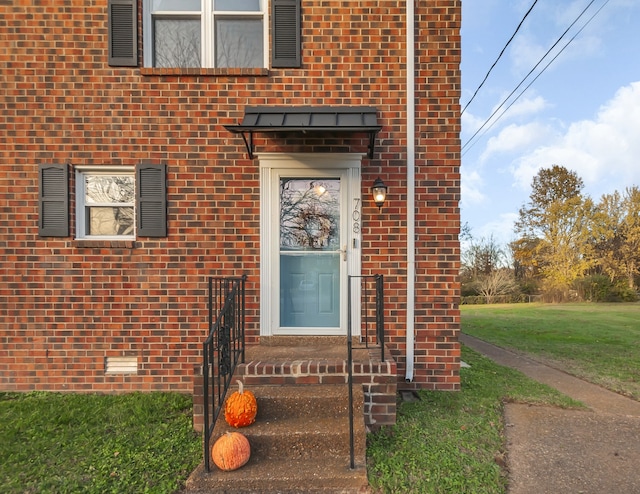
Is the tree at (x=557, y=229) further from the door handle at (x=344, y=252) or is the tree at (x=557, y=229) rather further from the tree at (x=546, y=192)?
the door handle at (x=344, y=252)

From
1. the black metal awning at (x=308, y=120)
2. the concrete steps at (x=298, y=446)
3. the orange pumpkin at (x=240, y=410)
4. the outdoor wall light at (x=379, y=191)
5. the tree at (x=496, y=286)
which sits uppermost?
the black metal awning at (x=308, y=120)

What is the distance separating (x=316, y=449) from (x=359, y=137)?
2.96 meters

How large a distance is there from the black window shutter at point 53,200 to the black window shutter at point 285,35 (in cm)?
260

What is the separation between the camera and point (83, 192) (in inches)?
145

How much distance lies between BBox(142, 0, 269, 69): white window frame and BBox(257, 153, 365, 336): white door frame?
1.17 metres

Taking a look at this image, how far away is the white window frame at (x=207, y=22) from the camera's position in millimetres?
3678

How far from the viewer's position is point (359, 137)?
3586 mm

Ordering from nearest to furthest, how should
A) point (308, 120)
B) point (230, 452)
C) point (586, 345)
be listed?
point (230, 452)
point (308, 120)
point (586, 345)

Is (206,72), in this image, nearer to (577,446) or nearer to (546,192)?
(577,446)

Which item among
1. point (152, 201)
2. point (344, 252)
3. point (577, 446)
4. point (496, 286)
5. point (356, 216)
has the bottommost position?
point (496, 286)

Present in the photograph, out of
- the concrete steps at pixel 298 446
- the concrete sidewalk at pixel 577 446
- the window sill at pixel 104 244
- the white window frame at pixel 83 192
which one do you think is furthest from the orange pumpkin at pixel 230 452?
the white window frame at pixel 83 192

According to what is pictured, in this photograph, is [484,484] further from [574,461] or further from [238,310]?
[238,310]

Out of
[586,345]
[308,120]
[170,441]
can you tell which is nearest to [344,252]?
[308,120]

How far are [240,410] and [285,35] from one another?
12.2 ft
